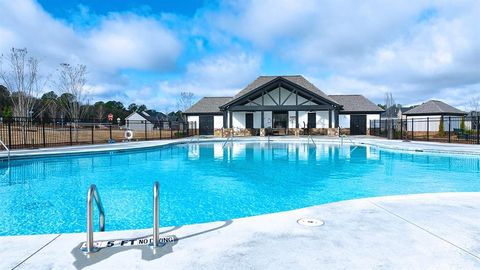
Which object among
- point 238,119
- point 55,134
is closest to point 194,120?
point 238,119

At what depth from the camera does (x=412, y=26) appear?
17.9m

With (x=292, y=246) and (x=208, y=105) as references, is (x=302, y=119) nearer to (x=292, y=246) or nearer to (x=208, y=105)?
(x=208, y=105)

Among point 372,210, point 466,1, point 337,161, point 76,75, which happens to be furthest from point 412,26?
point 76,75

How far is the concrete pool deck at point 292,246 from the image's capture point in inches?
97.8

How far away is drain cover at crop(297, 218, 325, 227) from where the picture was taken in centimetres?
346

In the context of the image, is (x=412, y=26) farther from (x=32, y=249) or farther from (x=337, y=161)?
(x=32, y=249)

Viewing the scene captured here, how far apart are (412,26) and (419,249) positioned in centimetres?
1934

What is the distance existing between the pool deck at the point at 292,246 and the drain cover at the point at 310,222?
80 millimetres

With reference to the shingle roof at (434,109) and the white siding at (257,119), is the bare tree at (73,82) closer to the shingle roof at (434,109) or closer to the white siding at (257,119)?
the white siding at (257,119)

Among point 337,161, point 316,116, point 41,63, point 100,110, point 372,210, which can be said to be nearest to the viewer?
point 372,210

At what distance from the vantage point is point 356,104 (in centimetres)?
3098

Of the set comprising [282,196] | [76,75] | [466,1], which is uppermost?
[466,1]

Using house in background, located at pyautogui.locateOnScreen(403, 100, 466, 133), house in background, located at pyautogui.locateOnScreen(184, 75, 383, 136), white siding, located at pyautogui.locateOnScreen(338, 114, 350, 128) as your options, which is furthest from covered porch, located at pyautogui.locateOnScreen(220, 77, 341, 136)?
house in background, located at pyautogui.locateOnScreen(403, 100, 466, 133)

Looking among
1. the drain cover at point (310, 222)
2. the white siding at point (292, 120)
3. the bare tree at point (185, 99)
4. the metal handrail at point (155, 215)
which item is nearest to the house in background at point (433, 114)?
the white siding at point (292, 120)
